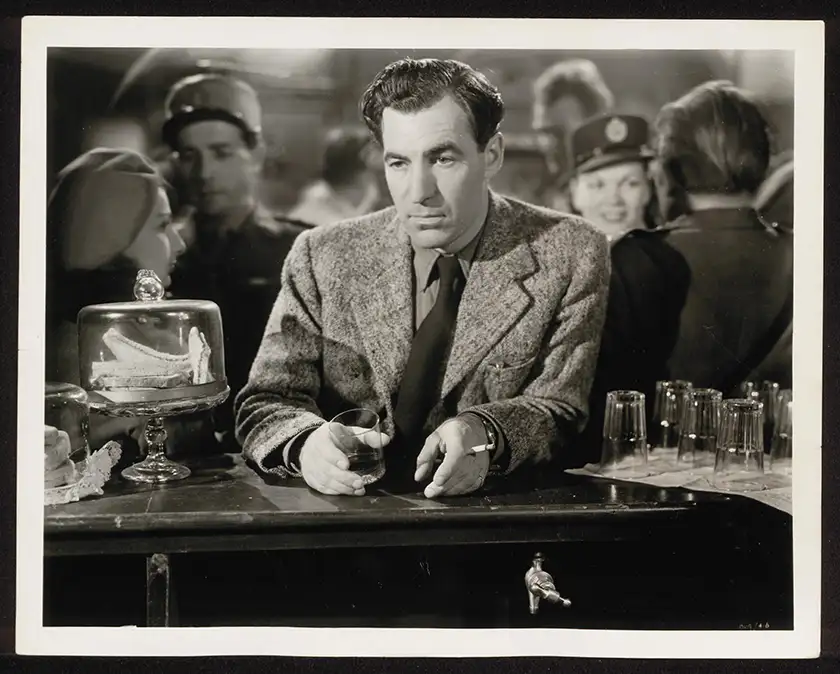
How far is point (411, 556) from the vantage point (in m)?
1.12

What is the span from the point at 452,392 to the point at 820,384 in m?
0.49

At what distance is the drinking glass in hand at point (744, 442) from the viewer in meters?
1.12

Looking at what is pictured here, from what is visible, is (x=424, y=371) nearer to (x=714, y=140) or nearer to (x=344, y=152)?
(x=344, y=152)

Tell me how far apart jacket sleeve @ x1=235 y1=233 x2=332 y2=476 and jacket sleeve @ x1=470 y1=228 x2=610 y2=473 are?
226mm

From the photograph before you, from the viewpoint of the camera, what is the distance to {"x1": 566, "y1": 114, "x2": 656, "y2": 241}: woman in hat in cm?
112

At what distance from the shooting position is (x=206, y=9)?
3.75 ft

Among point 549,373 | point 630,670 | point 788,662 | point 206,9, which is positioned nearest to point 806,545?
point 788,662

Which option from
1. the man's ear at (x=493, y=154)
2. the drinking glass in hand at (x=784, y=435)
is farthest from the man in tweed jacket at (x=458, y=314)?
the drinking glass in hand at (x=784, y=435)

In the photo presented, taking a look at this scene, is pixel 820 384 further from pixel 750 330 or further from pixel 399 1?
pixel 399 1

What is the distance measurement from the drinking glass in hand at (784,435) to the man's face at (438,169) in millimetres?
475

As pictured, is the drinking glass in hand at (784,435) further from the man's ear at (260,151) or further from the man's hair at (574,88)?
the man's ear at (260,151)

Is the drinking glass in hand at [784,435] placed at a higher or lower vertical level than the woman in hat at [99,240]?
lower

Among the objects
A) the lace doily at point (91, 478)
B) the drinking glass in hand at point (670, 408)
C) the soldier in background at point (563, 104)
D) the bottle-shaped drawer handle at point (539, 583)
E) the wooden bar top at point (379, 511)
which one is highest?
the soldier in background at point (563, 104)

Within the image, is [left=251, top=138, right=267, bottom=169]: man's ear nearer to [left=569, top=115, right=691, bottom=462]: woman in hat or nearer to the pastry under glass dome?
the pastry under glass dome
